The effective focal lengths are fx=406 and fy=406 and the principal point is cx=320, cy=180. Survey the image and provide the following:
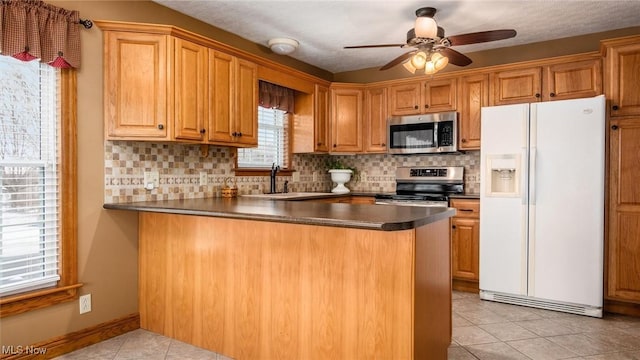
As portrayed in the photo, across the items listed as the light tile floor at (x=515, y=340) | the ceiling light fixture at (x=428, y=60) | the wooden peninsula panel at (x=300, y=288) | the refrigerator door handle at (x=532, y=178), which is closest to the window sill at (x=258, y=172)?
the wooden peninsula panel at (x=300, y=288)

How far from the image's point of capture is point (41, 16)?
7.78 feet

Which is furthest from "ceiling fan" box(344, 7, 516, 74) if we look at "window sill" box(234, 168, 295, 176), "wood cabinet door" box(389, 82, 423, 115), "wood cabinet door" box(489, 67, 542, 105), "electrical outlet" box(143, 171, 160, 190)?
"electrical outlet" box(143, 171, 160, 190)

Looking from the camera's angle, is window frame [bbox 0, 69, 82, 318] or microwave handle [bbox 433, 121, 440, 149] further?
microwave handle [bbox 433, 121, 440, 149]

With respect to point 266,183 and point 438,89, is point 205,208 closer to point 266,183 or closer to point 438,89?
point 266,183

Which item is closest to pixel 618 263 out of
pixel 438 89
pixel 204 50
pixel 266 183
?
pixel 438 89

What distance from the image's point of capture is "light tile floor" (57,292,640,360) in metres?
2.52

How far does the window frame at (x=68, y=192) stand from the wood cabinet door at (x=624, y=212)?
3956 millimetres

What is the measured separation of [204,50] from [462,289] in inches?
126

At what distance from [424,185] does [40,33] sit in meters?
3.75

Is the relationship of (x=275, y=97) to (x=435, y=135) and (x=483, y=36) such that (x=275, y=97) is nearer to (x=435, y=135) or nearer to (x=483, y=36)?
(x=435, y=135)

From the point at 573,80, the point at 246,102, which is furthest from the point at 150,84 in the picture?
the point at 573,80

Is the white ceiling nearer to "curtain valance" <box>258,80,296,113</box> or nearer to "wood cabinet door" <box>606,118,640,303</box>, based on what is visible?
"curtain valance" <box>258,80,296,113</box>

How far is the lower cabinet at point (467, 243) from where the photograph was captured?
3854 mm

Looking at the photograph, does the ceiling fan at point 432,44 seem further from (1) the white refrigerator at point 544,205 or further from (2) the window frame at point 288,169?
(2) the window frame at point 288,169
